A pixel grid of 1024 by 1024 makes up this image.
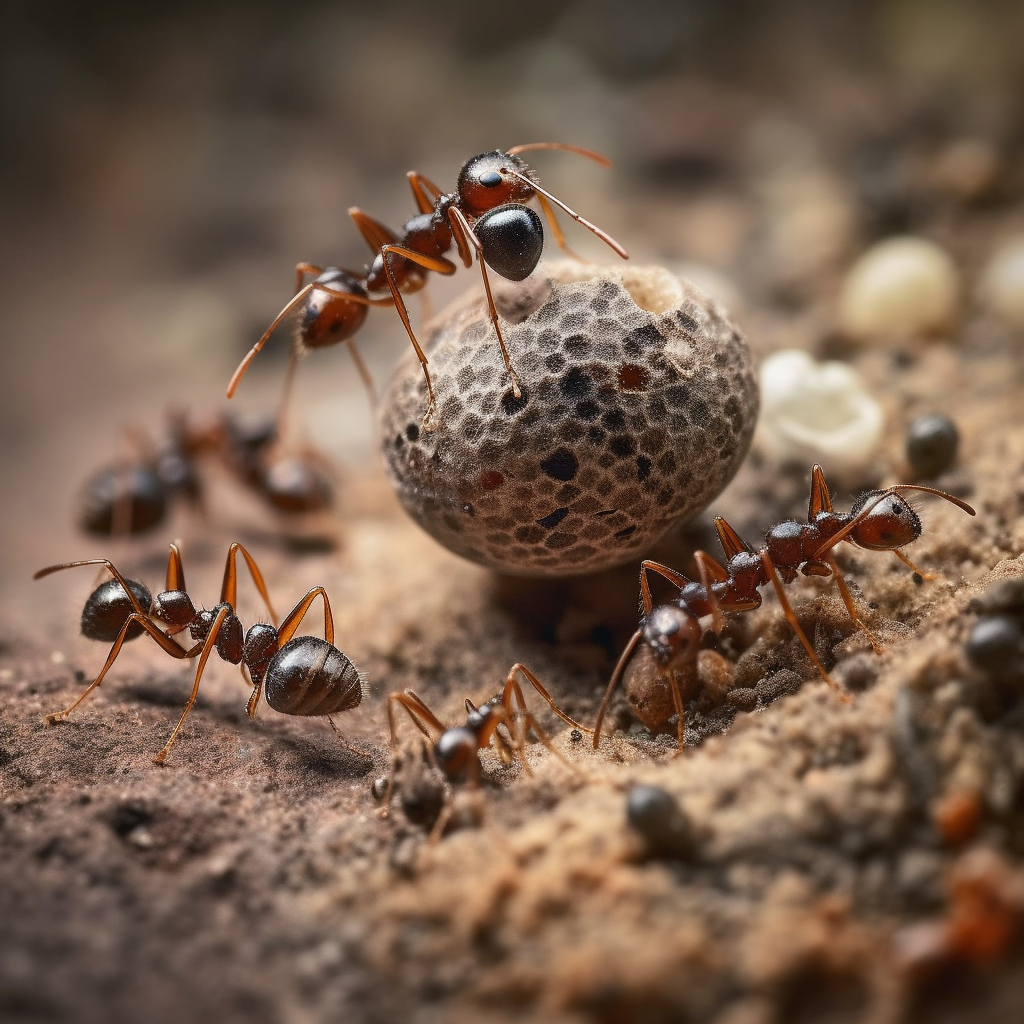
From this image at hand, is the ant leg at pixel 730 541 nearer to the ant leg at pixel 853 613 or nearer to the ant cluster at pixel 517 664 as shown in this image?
the ant cluster at pixel 517 664

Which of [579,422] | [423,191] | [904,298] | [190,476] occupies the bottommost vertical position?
[190,476]

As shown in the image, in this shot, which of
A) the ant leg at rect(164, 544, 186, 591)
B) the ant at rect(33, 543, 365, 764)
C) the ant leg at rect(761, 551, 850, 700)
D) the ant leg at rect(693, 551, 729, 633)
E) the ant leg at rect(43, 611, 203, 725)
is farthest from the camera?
the ant leg at rect(164, 544, 186, 591)

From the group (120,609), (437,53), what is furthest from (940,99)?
(120,609)

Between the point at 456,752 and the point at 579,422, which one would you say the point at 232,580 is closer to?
the point at 456,752

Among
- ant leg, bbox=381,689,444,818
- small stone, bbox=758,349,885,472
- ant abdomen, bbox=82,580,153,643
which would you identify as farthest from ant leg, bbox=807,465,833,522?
ant abdomen, bbox=82,580,153,643

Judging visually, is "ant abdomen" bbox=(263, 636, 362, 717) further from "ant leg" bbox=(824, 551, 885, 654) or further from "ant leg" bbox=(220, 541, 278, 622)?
"ant leg" bbox=(824, 551, 885, 654)

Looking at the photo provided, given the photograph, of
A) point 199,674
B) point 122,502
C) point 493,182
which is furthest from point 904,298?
point 122,502
